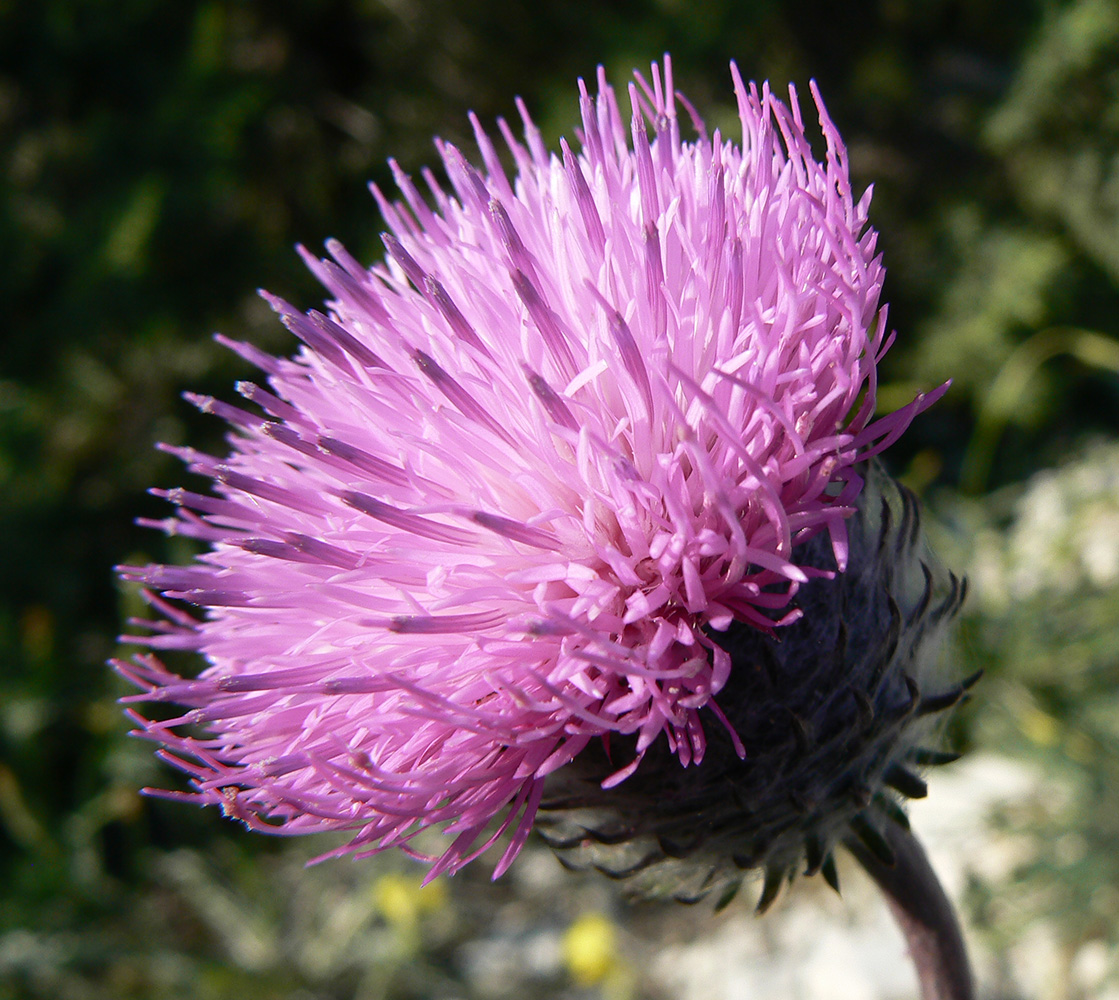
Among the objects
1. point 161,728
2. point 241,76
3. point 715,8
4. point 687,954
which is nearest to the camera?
point 161,728

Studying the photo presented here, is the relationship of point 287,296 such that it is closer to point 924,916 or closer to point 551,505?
point 551,505

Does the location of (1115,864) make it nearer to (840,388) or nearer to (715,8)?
(840,388)

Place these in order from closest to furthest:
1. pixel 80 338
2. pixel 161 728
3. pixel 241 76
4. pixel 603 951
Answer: pixel 161 728 < pixel 603 951 < pixel 80 338 < pixel 241 76

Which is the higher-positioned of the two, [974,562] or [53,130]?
[53,130]

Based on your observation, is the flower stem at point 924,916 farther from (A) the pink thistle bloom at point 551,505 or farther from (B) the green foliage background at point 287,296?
(B) the green foliage background at point 287,296

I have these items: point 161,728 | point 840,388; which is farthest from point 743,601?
point 161,728

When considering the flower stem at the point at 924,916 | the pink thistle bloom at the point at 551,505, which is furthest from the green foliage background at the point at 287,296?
the pink thistle bloom at the point at 551,505
